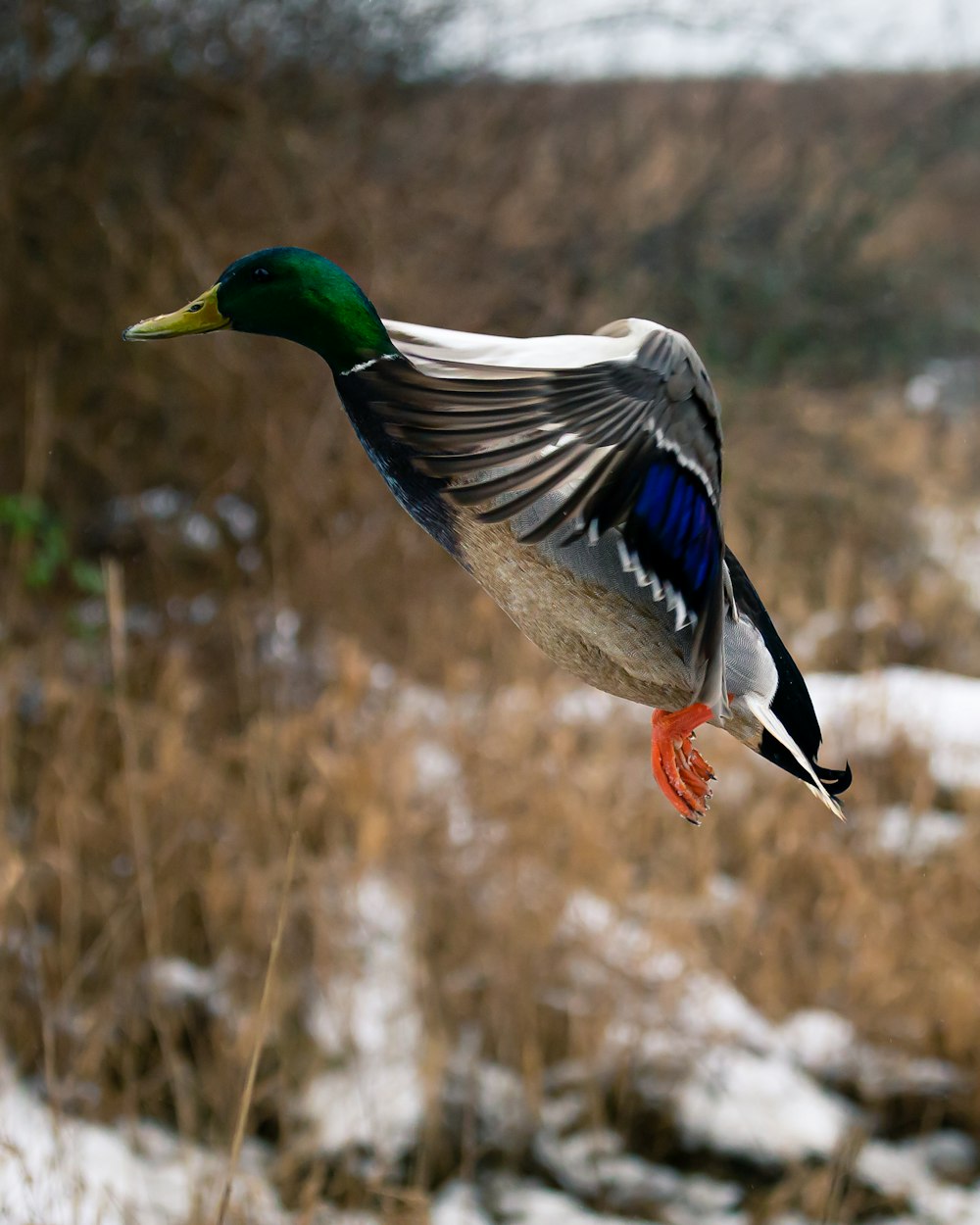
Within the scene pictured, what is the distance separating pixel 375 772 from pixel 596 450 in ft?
9.17

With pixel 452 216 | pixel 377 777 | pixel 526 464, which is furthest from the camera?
pixel 452 216

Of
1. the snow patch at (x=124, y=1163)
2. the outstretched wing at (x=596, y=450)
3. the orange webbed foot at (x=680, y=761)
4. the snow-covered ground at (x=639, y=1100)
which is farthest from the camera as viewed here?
the snow-covered ground at (x=639, y=1100)

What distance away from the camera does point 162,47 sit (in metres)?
3.39

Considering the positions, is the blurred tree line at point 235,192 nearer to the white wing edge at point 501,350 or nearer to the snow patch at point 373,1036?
the snow patch at point 373,1036

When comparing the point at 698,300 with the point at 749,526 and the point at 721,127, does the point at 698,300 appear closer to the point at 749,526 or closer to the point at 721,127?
the point at 721,127

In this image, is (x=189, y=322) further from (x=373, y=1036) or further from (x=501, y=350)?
(x=373, y=1036)

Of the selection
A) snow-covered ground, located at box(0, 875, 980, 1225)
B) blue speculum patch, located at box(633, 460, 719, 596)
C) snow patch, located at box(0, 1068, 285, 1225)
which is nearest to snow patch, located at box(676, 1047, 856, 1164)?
snow-covered ground, located at box(0, 875, 980, 1225)

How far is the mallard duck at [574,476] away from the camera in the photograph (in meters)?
0.37

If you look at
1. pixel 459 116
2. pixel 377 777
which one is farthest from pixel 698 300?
pixel 377 777

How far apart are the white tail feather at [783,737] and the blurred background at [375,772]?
1.31m

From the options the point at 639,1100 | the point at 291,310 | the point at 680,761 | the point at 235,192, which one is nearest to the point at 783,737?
the point at 680,761

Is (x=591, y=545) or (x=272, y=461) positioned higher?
(x=272, y=461)

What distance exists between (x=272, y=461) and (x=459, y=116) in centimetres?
140

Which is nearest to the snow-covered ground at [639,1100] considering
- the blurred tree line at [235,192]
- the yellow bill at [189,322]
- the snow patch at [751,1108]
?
the snow patch at [751,1108]
